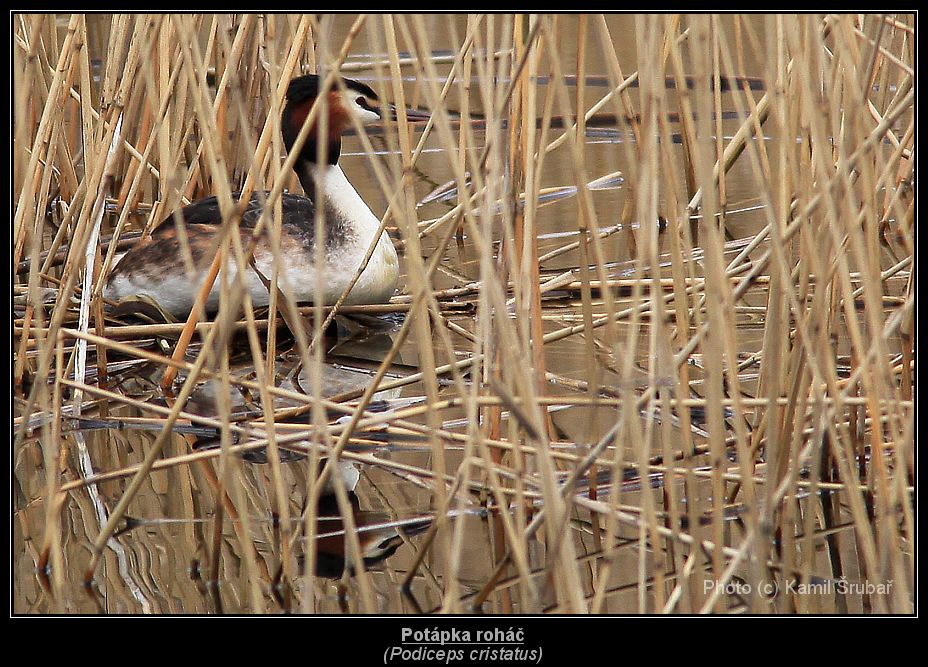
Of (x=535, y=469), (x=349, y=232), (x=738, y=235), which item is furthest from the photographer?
(x=738, y=235)

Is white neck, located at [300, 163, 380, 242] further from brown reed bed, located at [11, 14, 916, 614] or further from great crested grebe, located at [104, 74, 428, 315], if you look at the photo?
brown reed bed, located at [11, 14, 916, 614]

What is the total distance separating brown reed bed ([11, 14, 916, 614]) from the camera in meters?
1.62

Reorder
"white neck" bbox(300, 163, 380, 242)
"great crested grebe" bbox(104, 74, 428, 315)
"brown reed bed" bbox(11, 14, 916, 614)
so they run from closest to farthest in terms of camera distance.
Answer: "brown reed bed" bbox(11, 14, 916, 614) → "great crested grebe" bbox(104, 74, 428, 315) → "white neck" bbox(300, 163, 380, 242)

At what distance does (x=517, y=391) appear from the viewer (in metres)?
1.84

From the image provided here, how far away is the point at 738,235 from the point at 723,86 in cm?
192

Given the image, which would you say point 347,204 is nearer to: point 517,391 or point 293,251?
point 293,251

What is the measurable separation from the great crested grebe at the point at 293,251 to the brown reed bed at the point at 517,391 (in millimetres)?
101

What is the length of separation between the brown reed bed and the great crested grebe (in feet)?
0.33

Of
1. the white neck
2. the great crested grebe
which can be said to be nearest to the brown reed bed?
the great crested grebe

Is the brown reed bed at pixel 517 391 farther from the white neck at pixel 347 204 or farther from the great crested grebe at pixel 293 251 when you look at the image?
the white neck at pixel 347 204

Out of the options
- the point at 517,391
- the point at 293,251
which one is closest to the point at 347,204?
the point at 293,251

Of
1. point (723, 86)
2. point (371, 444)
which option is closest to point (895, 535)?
point (371, 444)
